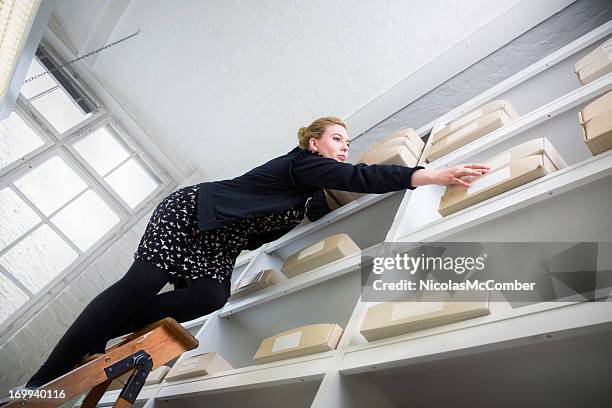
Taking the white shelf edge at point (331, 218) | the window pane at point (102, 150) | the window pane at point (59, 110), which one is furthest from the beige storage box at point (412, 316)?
the window pane at point (59, 110)

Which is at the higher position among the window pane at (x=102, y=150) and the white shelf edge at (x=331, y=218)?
the window pane at (x=102, y=150)

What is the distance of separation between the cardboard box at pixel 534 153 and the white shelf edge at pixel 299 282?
45cm

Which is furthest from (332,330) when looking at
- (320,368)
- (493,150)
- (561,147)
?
(561,147)

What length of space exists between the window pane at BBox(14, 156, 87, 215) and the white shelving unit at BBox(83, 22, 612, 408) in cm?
240

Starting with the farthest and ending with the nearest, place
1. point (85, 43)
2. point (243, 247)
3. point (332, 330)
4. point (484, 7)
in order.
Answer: point (85, 43) < point (484, 7) < point (243, 247) < point (332, 330)

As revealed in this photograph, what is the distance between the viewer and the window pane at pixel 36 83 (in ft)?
12.5

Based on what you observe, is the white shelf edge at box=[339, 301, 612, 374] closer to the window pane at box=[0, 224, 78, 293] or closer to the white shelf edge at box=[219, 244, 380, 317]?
the white shelf edge at box=[219, 244, 380, 317]

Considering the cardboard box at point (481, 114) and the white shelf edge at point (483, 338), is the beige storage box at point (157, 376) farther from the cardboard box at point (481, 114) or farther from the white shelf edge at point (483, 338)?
the cardboard box at point (481, 114)

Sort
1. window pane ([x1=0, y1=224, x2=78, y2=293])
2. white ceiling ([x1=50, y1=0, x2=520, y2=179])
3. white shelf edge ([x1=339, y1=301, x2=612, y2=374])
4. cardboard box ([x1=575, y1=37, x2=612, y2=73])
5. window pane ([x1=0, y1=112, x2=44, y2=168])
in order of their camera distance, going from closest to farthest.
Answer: white shelf edge ([x1=339, y1=301, x2=612, y2=374])
cardboard box ([x1=575, y1=37, x2=612, y2=73])
white ceiling ([x1=50, y1=0, x2=520, y2=179])
window pane ([x1=0, y1=224, x2=78, y2=293])
window pane ([x1=0, y1=112, x2=44, y2=168])

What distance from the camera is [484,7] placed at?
8.32 feet

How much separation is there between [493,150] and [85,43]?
3.83 m

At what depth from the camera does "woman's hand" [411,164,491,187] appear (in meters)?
1.29

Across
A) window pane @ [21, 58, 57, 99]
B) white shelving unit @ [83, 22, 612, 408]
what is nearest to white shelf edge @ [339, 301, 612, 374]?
white shelving unit @ [83, 22, 612, 408]

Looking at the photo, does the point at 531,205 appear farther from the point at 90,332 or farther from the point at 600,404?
the point at 90,332
